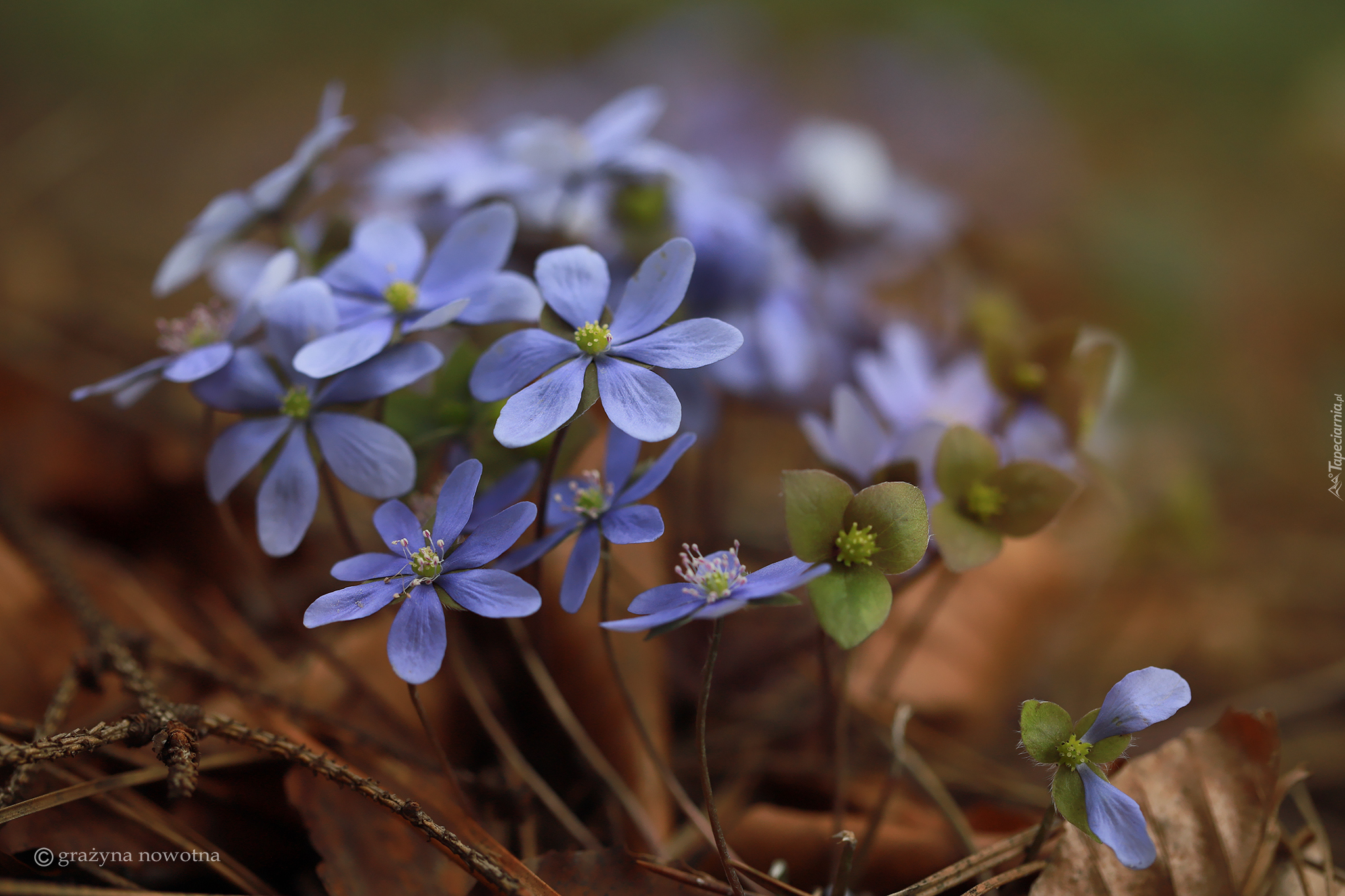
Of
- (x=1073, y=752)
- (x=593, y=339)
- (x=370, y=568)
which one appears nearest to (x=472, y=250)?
(x=593, y=339)

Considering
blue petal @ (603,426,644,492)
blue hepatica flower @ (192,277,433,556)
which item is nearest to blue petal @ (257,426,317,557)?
blue hepatica flower @ (192,277,433,556)

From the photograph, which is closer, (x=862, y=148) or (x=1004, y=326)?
(x=1004, y=326)

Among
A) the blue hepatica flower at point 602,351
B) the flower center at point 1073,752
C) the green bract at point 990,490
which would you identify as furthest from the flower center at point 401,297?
the flower center at point 1073,752

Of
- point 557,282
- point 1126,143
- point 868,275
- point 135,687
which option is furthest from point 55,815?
point 1126,143

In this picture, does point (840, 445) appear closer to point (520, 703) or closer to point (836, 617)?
point (836, 617)

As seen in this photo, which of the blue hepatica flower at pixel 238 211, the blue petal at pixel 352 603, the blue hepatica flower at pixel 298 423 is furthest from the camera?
the blue hepatica flower at pixel 238 211

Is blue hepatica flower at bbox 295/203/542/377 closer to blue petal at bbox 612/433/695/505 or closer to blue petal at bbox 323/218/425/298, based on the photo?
blue petal at bbox 323/218/425/298

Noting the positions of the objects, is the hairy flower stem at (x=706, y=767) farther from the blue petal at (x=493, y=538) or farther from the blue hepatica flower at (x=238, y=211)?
the blue hepatica flower at (x=238, y=211)
